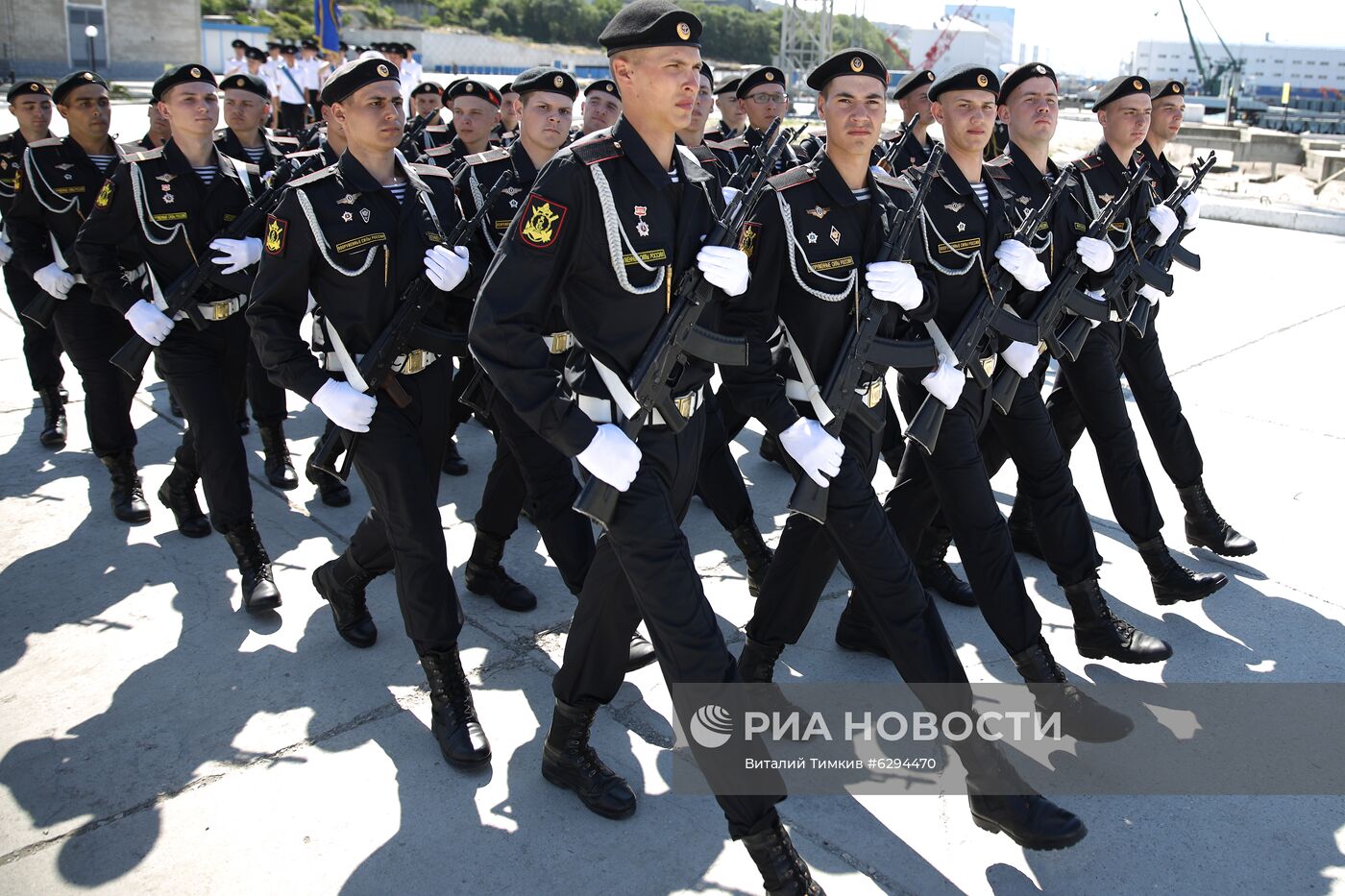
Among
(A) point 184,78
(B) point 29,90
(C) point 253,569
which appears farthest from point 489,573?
(B) point 29,90

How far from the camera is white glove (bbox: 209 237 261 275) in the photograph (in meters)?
4.24

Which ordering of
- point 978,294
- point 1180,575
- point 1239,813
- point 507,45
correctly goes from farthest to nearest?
1. point 507,45
2. point 1180,575
3. point 978,294
4. point 1239,813

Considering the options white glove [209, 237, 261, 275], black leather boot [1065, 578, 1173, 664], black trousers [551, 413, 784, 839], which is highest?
white glove [209, 237, 261, 275]

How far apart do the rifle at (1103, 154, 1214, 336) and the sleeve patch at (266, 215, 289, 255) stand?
3.08m

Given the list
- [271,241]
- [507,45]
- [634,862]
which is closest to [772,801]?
[634,862]

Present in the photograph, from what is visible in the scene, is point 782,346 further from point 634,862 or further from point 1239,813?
point 1239,813

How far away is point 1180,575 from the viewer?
420 centimetres

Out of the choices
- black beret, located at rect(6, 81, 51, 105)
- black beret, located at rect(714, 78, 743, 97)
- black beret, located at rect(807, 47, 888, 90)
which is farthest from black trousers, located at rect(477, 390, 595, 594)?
black beret, located at rect(714, 78, 743, 97)

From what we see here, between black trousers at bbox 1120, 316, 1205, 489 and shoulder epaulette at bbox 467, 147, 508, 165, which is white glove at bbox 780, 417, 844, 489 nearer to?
shoulder epaulette at bbox 467, 147, 508, 165

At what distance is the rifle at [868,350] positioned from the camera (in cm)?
315

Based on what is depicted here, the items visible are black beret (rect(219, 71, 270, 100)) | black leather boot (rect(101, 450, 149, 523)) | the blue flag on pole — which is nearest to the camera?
black leather boot (rect(101, 450, 149, 523))

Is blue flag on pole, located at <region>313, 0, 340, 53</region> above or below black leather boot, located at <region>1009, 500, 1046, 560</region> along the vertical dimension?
above

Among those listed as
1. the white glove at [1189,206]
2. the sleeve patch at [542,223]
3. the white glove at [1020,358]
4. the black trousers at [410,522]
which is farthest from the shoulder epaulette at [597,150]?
the white glove at [1189,206]

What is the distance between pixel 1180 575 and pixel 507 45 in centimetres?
6796
